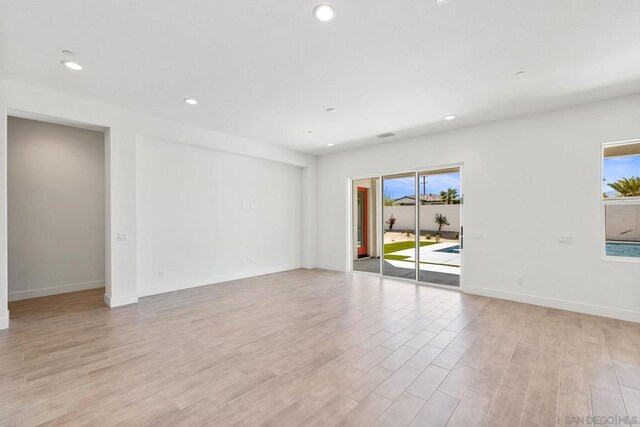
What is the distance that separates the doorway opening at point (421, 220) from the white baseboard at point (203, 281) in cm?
221

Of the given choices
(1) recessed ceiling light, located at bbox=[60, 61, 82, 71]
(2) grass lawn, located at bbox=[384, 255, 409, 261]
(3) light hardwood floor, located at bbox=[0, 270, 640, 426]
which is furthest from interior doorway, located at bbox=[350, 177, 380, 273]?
(1) recessed ceiling light, located at bbox=[60, 61, 82, 71]

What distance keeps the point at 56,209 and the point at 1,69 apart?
270 centimetres

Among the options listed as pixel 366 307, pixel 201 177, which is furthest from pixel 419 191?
pixel 201 177

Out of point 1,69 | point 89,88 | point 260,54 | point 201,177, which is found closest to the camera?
point 260,54

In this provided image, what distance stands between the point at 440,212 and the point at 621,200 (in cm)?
285

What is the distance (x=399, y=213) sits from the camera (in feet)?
22.6

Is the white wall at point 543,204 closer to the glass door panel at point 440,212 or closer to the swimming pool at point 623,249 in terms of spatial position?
the swimming pool at point 623,249

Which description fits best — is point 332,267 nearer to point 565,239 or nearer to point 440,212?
point 440,212

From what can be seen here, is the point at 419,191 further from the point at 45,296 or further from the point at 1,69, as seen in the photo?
the point at 45,296

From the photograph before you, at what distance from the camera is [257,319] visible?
3852mm

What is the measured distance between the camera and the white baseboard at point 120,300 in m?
4.33

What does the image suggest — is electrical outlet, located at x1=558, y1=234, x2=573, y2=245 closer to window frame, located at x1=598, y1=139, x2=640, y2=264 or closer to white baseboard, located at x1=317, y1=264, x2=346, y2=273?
window frame, located at x1=598, y1=139, x2=640, y2=264

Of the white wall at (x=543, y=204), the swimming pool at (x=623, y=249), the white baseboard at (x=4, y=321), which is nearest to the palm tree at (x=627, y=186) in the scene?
the white wall at (x=543, y=204)

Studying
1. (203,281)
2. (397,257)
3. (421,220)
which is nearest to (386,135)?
(421,220)
